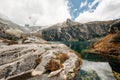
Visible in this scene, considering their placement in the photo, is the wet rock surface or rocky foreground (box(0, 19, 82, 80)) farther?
the wet rock surface

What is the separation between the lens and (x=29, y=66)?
2284cm

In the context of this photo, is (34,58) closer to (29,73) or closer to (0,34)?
(29,73)

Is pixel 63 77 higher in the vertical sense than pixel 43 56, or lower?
lower

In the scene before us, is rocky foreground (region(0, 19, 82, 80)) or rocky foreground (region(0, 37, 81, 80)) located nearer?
rocky foreground (region(0, 19, 82, 80))

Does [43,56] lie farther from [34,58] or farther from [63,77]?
[63,77]

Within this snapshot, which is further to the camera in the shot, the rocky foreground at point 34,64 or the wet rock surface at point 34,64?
the wet rock surface at point 34,64

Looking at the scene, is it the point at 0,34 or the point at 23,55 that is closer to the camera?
the point at 23,55

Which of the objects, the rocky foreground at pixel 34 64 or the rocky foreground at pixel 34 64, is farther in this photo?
the rocky foreground at pixel 34 64

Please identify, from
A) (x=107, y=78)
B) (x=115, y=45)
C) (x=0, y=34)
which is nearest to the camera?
(x=107, y=78)

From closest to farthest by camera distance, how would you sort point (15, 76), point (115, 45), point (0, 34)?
point (15, 76) < point (0, 34) < point (115, 45)

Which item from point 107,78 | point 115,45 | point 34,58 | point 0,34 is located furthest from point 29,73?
point 115,45

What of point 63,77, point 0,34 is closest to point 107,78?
point 63,77

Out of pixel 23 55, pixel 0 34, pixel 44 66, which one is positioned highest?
pixel 0 34

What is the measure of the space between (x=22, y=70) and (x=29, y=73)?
1138mm
